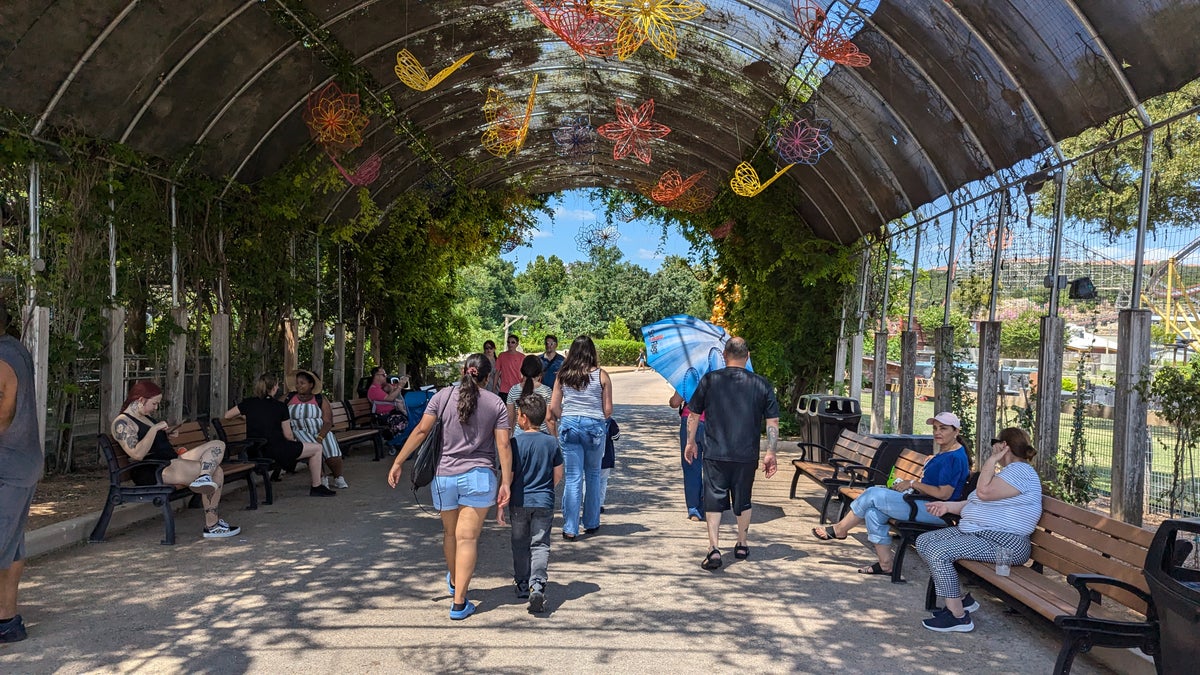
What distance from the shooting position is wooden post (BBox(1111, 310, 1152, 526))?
21.5ft

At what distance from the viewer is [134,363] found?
35.9ft

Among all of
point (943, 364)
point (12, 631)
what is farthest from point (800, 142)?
point (12, 631)

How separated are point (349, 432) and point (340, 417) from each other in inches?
11.1

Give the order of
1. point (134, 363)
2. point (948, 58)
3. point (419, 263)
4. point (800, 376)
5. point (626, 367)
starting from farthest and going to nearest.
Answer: point (626, 367)
point (419, 263)
point (800, 376)
point (134, 363)
point (948, 58)

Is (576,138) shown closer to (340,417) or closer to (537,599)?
(340,417)

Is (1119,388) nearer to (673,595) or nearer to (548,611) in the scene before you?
(673,595)

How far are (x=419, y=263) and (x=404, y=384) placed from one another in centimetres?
546

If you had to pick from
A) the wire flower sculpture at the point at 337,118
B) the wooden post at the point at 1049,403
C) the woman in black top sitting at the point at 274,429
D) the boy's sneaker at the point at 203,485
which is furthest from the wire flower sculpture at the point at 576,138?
the boy's sneaker at the point at 203,485

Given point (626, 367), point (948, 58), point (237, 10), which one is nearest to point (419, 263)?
point (237, 10)

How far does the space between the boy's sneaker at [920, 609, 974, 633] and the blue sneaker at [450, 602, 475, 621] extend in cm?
269

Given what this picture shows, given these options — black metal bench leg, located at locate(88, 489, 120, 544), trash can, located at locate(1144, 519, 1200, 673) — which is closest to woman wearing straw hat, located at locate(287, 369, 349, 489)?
black metal bench leg, located at locate(88, 489, 120, 544)

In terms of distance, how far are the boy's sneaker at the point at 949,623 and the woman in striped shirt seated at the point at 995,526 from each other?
0.02 meters

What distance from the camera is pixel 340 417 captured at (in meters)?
12.1

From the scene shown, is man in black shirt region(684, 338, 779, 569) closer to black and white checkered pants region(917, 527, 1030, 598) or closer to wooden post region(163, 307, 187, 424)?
black and white checkered pants region(917, 527, 1030, 598)
